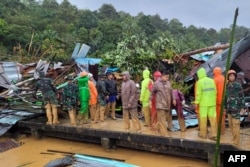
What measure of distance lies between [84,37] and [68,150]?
79.3ft

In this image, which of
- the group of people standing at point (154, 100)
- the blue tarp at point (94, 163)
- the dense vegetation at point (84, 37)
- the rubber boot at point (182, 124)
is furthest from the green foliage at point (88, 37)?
the blue tarp at point (94, 163)

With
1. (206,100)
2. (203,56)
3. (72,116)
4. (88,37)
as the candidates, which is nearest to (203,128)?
(206,100)

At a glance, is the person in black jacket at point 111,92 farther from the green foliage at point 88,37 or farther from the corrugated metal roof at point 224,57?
A: the corrugated metal roof at point 224,57

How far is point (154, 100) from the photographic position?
8578 mm

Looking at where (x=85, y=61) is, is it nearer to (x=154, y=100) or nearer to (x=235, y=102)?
(x=154, y=100)

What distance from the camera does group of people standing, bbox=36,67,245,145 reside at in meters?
7.23

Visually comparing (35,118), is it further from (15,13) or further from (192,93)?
(15,13)

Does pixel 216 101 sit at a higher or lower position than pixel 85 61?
lower

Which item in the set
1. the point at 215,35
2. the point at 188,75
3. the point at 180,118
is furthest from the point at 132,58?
the point at 215,35

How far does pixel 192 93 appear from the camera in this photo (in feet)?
40.0

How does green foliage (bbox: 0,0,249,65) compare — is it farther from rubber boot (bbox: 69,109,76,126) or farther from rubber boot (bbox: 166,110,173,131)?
rubber boot (bbox: 69,109,76,126)

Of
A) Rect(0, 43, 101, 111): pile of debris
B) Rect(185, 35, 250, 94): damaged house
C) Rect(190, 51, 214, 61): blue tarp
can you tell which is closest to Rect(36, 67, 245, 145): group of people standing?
Rect(0, 43, 101, 111): pile of debris

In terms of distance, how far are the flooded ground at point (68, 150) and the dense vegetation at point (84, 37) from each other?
139 inches

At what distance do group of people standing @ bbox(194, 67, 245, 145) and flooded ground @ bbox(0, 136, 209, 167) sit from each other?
40.9 inches
